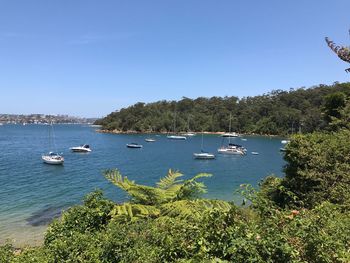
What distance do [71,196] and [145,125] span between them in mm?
93651

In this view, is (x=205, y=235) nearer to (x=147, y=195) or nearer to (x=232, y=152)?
(x=147, y=195)

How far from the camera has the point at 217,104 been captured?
132875 millimetres

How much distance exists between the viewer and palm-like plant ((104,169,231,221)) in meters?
6.57

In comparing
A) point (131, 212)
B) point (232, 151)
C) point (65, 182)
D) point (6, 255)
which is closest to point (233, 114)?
point (232, 151)

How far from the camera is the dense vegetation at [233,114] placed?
11069 cm

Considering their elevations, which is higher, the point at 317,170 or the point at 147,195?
the point at 317,170

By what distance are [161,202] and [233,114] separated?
4685 inches

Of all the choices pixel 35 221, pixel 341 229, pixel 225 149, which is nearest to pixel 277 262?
pixel 341 229

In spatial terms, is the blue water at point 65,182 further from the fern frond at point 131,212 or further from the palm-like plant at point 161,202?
the fern frond at point 131,212

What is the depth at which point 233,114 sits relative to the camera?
125m

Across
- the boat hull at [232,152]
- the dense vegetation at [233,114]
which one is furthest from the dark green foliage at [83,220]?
the dense vegetation at [233,114]

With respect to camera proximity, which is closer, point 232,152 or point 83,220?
point 83,220

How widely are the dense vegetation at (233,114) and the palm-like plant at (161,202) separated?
101714 millimetres

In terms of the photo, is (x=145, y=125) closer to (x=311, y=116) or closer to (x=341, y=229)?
(x=311, y=116)
